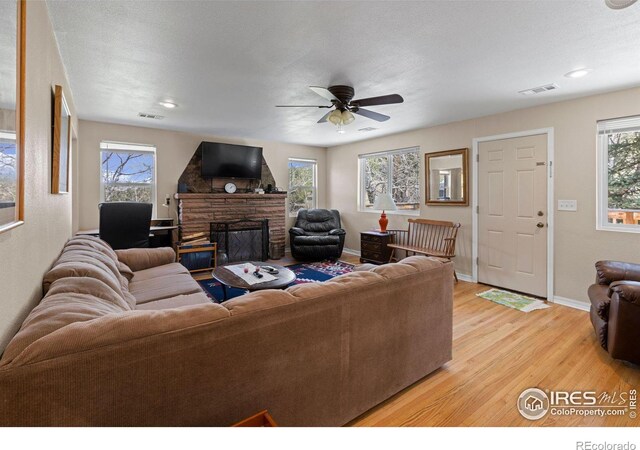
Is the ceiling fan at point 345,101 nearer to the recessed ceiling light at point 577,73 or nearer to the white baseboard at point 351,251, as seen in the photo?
the recessed ceiling light at point 577,73

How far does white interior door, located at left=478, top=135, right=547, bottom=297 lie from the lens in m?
3.85

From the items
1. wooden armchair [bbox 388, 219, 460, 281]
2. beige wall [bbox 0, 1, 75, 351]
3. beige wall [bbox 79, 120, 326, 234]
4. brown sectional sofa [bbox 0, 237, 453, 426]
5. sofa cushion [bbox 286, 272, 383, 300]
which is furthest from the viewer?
beige wall [bbox 79, 120, 326, 234]

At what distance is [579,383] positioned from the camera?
2098 millimetres

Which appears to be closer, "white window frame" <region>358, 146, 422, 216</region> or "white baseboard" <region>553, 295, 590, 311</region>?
"white baseboard" <region>553, 295, 590, 311</region>

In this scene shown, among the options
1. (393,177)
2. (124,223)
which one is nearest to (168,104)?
(124,223)

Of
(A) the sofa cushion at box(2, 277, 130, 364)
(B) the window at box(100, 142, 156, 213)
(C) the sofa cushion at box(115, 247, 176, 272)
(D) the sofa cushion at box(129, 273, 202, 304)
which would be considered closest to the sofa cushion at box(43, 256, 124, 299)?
(A) the sofa cushion at box(2, 277, 130, 364)

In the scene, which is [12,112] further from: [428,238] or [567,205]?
[428,238]

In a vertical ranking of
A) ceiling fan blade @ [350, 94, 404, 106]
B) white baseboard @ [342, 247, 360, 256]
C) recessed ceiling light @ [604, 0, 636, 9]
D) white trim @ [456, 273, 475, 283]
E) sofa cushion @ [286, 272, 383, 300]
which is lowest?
white trim @ [456, 273, 475, 283]

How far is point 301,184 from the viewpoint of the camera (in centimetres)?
699

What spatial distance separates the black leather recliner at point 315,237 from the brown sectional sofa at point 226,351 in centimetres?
361

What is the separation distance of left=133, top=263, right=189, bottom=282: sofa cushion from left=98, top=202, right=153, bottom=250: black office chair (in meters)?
0.95

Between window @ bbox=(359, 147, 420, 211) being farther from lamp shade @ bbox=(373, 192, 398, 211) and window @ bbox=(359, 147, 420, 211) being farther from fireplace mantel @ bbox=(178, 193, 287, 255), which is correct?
fireplace mantel @ bbox=(178, 193, 287, 255)

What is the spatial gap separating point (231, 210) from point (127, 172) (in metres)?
1.76

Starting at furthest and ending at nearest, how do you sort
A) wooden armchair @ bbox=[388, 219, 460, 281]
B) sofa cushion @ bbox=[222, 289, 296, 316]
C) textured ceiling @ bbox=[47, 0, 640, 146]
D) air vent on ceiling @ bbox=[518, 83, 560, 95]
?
1. wooden armchair @ bbox=[388, 219, 460, 281]
2. air vent on ceiling @ bbox=[518, 83, 560, 95]
3. textured ceiling @ bbox=[47, 0, 640, 146]
4. sofa cushion @ bbox=[222, 289, 296, 316]
